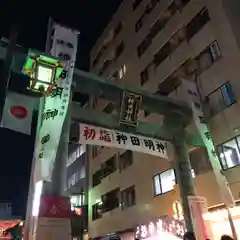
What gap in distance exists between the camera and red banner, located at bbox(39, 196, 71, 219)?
7.15 meters

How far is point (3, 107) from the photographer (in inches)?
348

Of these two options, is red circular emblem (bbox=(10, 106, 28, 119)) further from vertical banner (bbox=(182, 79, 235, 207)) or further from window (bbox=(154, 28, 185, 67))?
window (bbox=(154, 28, 185, 67))

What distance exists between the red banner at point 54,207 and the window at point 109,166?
16.9m

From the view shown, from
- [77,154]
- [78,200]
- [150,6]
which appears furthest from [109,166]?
[150,6]

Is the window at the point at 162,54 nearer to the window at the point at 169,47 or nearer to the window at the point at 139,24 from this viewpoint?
the window at the point at 169,47

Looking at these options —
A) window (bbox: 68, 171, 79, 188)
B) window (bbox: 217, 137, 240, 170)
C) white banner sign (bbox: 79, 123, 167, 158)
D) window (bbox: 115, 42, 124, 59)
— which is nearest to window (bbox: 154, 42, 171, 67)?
window (bbox: 115, 42, 124, 59)

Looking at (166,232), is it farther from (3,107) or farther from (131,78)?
(131,78)

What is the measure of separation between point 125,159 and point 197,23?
461 inches

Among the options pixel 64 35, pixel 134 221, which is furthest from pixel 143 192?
pixel 64 35

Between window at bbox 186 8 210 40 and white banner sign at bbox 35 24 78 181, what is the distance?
9987mm

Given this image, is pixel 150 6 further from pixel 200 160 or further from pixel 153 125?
pixel 153 125

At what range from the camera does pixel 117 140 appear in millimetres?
10555

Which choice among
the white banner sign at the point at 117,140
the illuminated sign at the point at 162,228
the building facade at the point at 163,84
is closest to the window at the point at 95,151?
the building facade at the point at 163,84

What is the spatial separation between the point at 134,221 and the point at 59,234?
1316cm
